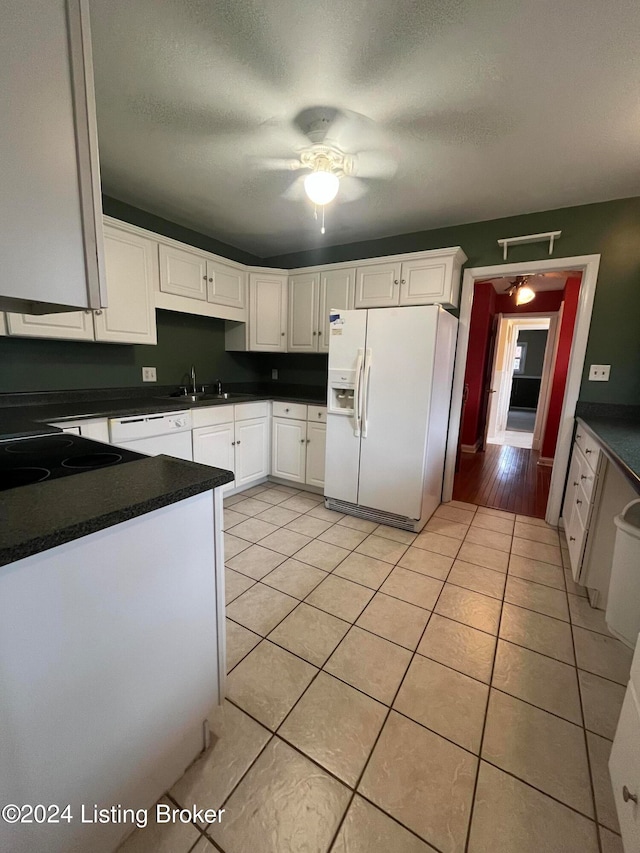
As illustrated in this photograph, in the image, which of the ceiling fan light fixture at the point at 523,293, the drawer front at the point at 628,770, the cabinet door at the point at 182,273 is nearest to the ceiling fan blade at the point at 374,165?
the cabinet door at the point at 182,273

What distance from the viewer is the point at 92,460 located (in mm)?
1189

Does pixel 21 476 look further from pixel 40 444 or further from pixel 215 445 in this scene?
pixel 215 445

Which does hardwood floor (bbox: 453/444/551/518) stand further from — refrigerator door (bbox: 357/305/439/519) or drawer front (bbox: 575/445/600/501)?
refrigerator door (bbox: 357/305/439/519)

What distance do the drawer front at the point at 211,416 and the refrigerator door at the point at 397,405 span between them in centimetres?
119

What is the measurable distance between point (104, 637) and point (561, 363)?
16.4 ft

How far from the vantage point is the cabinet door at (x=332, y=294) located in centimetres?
325

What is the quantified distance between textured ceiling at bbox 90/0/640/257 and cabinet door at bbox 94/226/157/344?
1.29 feet

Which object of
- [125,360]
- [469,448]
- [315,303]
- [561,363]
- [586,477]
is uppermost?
[315,303]

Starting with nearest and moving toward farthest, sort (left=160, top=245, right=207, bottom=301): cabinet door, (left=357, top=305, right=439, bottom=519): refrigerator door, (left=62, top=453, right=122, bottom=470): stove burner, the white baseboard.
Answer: (left=62, top=453, right=122, bottom=470): stove burner < (left=357, top=305, right=439, bottom=519): refrigerator door < (left=160, top=245, right=207, bottom=301): cabinet door < the white baseboard

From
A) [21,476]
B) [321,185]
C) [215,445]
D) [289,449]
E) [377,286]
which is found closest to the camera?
[21,476]

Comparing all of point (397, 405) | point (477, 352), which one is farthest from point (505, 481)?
point (397, 405)

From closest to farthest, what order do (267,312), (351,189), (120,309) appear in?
1. (351,189)
2. (120,309)
3. (267,312)

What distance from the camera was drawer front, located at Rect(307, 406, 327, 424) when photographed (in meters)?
3.18

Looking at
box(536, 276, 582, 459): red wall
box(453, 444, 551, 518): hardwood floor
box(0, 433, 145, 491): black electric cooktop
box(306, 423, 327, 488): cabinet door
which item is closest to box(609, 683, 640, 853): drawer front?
box(0, 433, 145, 491): black electric cooktop
